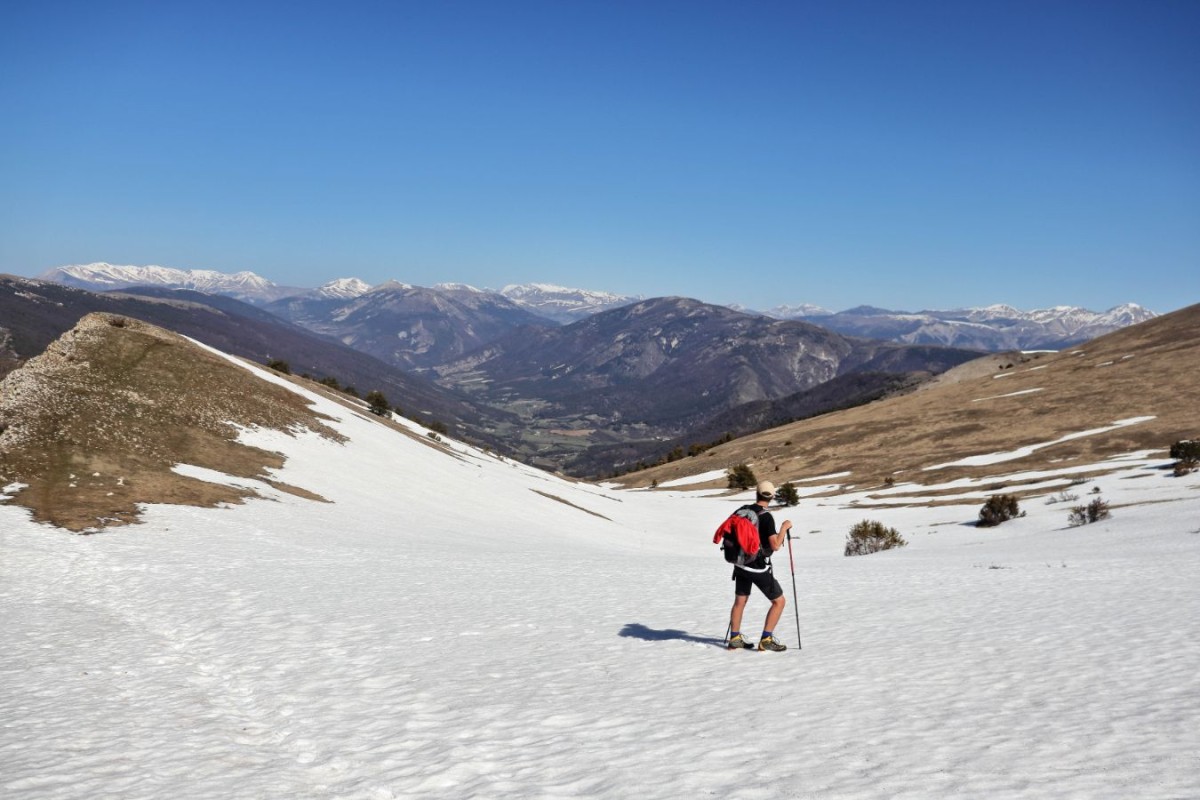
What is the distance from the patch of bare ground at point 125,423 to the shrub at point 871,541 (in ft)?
92.5

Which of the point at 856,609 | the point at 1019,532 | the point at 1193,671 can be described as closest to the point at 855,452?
the point at 1019,532

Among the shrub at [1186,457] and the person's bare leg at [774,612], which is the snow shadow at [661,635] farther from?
A: the shrub at [1186,457]

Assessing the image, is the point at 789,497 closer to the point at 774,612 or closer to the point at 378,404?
the point at 378,404

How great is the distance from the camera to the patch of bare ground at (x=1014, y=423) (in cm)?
6062

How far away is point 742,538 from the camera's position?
13.4 metres

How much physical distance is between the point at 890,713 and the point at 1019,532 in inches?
1199

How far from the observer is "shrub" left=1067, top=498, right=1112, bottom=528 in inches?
1304

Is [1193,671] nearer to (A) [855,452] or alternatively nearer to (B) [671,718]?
(B) [671,718]

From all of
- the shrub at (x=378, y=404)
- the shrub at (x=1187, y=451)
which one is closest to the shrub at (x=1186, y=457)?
the shrub at (x=1187, y=451)

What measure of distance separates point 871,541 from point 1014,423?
170 feet

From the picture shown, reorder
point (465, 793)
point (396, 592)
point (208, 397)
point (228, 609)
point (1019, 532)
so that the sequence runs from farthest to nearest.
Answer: point (208, 397), point (1019, 532), point (396, 592), point (228, 609), point (465, 793)

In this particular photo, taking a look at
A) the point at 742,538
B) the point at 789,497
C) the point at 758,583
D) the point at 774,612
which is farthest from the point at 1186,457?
the point at 742,538

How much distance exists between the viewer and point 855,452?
284 feet

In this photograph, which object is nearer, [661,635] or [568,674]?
[568,674]
